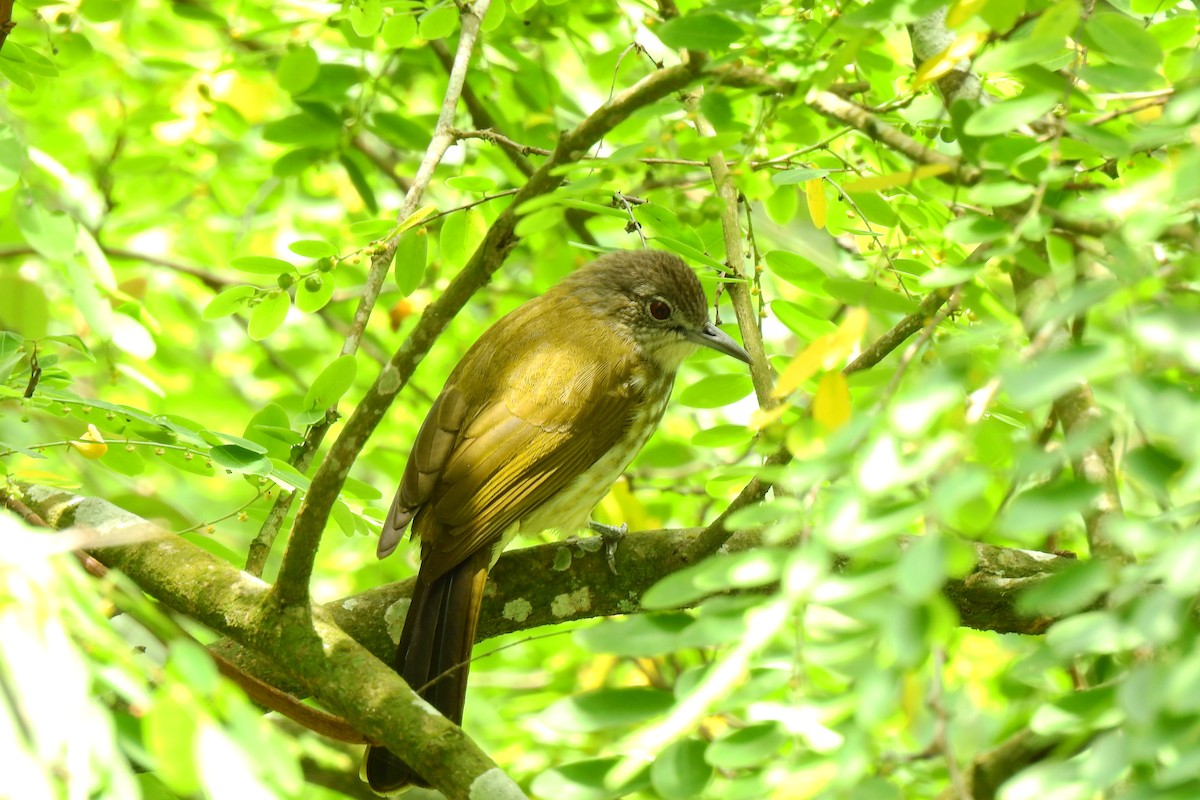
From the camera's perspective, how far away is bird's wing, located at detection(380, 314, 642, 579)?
4184mm

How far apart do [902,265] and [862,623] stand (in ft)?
6.86

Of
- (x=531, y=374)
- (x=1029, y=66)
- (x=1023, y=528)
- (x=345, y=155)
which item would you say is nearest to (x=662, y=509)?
(x=531, y=374)

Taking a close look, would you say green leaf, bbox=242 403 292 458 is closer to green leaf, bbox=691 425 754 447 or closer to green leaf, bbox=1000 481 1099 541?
green leaf, bbox=691 425 754 447

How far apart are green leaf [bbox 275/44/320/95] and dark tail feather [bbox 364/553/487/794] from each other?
6.36 feet

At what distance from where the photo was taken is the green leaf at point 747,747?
1737mm

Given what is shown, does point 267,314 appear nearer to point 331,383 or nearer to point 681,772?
point 331,383

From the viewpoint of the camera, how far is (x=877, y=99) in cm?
414

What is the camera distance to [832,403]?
1989 millimetres

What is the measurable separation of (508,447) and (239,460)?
1224 mm

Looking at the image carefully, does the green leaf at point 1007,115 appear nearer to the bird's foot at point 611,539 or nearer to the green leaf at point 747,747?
the green leaf at point 747,747

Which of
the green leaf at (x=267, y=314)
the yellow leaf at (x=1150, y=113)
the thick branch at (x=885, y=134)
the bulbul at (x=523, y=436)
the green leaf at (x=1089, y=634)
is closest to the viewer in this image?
the green leaf at (x=1089, y=634)

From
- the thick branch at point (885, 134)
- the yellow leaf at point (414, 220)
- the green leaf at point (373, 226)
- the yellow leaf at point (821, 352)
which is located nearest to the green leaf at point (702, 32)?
the thick branch at point (885, 134)

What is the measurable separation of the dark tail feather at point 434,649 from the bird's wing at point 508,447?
0.11 meters

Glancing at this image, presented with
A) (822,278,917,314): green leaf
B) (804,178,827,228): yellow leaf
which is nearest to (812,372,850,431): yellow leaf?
(822,278,917,314): green leaf
